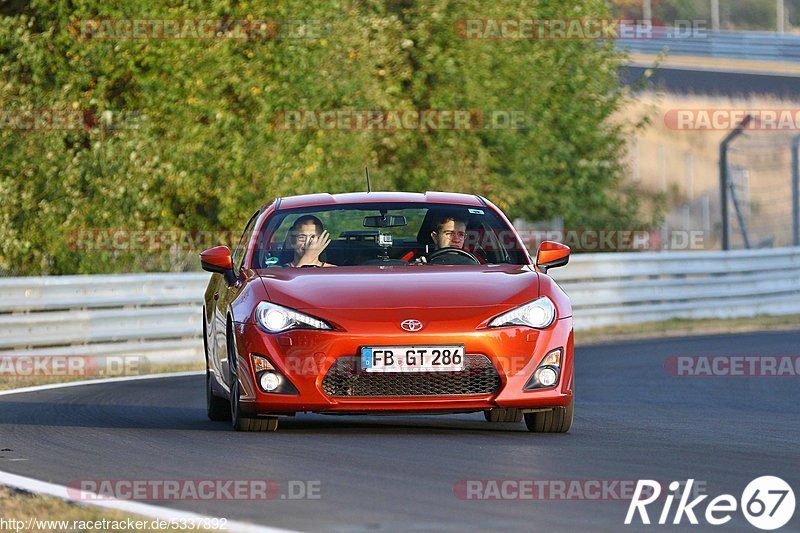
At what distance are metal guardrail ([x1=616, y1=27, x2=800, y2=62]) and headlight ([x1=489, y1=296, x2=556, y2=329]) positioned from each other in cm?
5232

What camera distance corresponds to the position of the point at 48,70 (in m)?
22.6

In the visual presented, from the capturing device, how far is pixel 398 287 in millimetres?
9219

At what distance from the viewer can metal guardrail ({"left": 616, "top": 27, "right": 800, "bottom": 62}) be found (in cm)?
6166

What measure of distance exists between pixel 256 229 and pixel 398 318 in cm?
194

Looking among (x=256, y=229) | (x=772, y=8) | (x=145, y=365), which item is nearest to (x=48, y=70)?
(x=145, y=365)

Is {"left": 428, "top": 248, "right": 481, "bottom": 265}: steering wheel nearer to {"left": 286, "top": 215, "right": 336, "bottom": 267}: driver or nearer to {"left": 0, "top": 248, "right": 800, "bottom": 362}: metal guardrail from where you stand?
{"left": 286, "top": 215, "right": 336, "bottom": 267}: driver

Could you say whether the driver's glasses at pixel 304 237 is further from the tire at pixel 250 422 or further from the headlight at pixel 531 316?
the headlight at pixel 531 316

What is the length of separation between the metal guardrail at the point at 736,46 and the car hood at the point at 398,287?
5202 cm

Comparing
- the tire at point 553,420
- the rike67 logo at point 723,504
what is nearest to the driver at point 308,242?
the tire at point 553,420

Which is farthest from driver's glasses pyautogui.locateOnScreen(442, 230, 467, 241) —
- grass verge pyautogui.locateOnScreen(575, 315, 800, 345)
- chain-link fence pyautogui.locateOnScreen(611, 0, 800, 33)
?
chain-link fence pyautogui.locateOnScreen(611, 0, 800, 33)

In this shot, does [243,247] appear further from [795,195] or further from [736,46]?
[736,46]

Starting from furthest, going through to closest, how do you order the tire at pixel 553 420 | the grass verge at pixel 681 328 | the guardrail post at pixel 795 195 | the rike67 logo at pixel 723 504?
the guardrail post at pixel 795 195 < the grass verge at pixel 681 328 < the tire at pixel 553 420 < the rike67 logo at pixel 723 504

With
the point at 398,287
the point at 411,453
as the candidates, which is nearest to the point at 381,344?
the point at 398,287

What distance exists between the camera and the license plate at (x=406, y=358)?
887 cm
